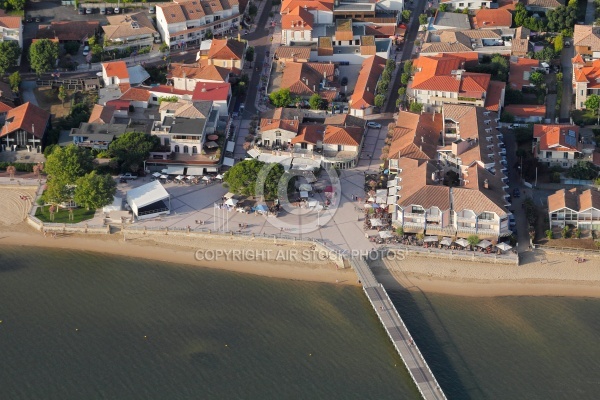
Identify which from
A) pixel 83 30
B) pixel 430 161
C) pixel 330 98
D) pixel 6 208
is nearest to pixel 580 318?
pixel 430 161

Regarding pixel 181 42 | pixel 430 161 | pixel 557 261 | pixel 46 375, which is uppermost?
pixel 181 42

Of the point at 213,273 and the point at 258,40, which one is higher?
the point at 258,40

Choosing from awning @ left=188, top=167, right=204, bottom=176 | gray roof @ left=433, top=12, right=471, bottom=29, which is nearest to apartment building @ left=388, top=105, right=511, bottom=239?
awning @ left=188, top=167, right=204, bottom=176

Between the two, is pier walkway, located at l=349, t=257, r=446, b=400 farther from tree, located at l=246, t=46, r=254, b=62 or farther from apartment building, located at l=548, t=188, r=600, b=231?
tree, located at l=246, t=46, r=254, b=62

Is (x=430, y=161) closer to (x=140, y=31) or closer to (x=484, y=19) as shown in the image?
(x=484, y=19)

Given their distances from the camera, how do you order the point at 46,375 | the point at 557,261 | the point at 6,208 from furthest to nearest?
the point at 6,208
the point at 557,261
the point at 46,375

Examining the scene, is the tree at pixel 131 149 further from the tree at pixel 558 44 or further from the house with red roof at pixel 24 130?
the tree at pixel 558 44

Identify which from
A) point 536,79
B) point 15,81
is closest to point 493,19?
point 536,79

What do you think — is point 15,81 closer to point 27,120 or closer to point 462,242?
point 27,120
